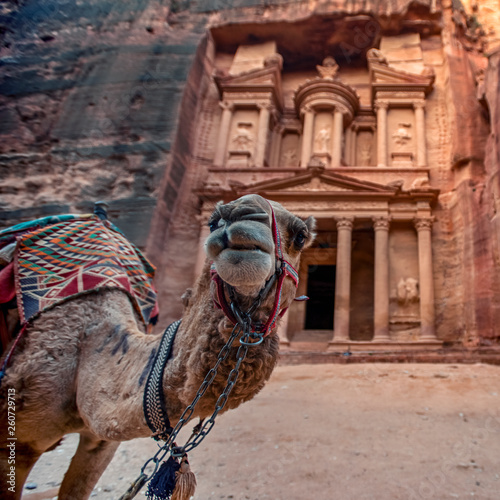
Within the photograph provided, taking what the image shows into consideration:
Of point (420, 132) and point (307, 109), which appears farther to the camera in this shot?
point (307, 109)

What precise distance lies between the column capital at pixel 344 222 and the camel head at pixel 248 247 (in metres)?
12.8

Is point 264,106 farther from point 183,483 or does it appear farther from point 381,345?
point 183,483

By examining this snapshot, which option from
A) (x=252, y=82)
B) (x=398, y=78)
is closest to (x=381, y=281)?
(x=398, y=78)

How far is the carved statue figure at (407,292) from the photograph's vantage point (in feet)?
44.5

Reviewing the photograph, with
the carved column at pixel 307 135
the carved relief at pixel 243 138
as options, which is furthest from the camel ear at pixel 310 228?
the carved relief at pixel 243 138

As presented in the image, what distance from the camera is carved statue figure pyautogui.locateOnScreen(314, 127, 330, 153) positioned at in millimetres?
16969

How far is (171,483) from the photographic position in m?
1.83

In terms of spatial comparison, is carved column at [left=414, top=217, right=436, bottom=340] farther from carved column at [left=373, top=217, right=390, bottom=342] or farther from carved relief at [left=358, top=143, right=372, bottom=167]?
carved relief at [left=358, top=143, right=372, bottom=167]

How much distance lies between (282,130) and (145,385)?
60.7 feet

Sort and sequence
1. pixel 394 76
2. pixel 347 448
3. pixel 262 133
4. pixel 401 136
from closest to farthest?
pixel 347 448 < pixel 401 136 < pixel 394 76 < pixel 262 133

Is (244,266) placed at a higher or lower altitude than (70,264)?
lower

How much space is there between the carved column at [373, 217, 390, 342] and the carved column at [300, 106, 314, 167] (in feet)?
14.9

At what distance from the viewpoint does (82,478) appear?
2.97 meters

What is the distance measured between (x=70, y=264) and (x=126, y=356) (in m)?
1.35
